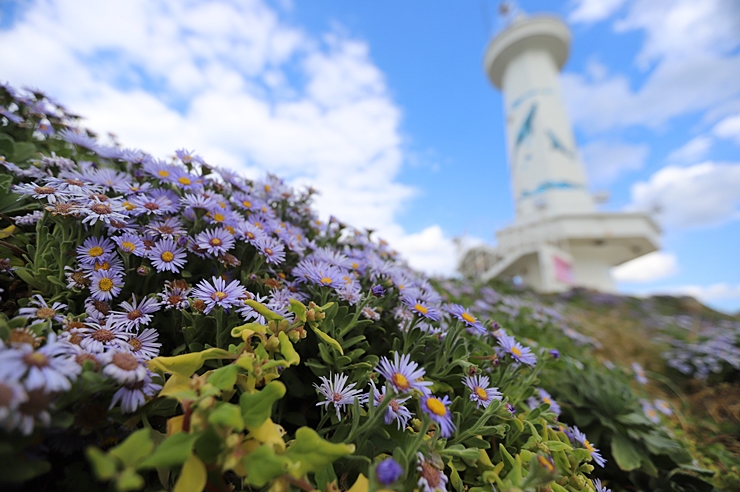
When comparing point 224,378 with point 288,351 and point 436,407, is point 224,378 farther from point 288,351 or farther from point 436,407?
point 436,407

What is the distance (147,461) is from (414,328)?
0.61 metres

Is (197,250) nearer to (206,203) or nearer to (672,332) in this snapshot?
(206,203)

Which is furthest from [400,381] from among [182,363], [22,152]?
[22,152]

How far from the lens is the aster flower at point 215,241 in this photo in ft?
2.88

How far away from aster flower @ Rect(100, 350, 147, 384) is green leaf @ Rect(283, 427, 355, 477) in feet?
0.78

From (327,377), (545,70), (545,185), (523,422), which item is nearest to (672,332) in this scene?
(523,422)

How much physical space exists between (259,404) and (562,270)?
30.8ft

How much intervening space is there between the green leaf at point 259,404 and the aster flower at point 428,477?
0.82ft

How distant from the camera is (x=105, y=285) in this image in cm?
76

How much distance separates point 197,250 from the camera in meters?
0.88

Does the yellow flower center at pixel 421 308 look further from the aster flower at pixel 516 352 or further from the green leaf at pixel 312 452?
the green leaf at pixel 312 452

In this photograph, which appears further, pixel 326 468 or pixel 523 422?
pixel 523 422

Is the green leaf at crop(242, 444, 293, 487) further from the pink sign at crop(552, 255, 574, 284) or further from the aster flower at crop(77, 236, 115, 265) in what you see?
the pink sign at crop(552, 255, 574, 284)

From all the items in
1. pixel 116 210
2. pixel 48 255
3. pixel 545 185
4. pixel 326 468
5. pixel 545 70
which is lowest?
pixel 326 468
